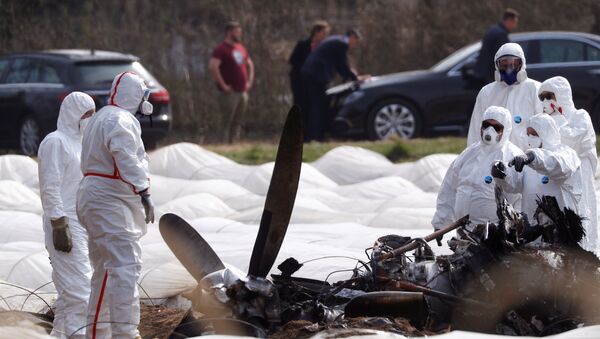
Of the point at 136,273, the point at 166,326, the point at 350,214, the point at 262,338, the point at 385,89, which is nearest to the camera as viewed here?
the point at 262,338

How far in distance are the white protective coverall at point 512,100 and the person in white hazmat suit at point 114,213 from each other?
3.59 metres

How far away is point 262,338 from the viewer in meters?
8.32

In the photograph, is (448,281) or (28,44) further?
(28,44)

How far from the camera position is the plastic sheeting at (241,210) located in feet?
36.6

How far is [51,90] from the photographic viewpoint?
1906 cm

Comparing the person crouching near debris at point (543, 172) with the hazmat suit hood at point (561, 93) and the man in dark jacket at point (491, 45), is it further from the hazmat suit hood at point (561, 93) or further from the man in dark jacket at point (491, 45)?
the man in dark jacket at point (491, 45)

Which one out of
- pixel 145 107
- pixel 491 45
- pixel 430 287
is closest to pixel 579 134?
pixel 430 287

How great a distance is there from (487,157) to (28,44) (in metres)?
16.5

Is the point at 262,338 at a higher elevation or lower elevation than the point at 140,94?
lower

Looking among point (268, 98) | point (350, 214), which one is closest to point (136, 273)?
point (350, 214)

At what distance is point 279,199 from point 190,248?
0.76 m

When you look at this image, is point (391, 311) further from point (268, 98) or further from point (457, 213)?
point (268, 98)

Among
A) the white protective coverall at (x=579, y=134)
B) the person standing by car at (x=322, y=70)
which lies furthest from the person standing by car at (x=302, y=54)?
the white protective coverall at (x=579, y=134)

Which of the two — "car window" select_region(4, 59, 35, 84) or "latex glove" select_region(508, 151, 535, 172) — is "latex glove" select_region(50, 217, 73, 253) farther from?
"car window" select_region(4, 59, 35, 84)
